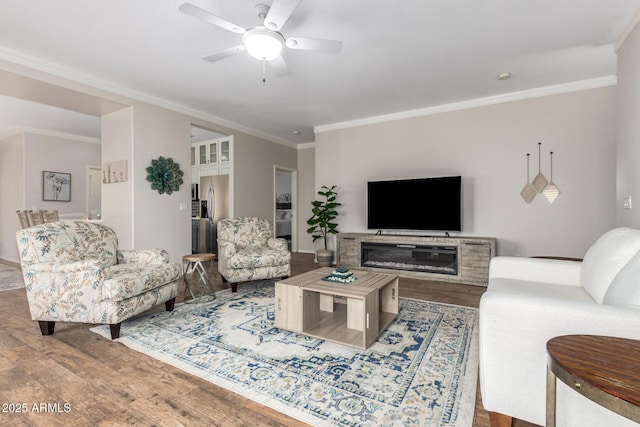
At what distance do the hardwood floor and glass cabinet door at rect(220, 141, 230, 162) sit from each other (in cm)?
391

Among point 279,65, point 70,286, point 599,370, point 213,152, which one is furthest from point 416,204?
point 70,286

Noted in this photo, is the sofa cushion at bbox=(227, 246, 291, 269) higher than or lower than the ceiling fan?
lower

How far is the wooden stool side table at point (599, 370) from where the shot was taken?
0.75 m

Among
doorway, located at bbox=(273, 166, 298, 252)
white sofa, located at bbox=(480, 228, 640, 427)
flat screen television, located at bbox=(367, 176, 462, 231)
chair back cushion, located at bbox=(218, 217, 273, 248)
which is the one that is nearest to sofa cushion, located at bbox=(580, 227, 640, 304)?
white sofa, located at bbox=(480, 228, 640, 427)

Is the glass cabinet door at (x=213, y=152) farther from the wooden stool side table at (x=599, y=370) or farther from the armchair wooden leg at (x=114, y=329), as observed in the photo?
the wooden stool side table at (x=599, y=370)

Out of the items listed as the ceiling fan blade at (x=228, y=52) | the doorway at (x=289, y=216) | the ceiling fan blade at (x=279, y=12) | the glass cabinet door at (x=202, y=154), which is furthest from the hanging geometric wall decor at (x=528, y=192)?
the glass cabinet door at (x=202, y=154)

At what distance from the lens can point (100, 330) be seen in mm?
2574

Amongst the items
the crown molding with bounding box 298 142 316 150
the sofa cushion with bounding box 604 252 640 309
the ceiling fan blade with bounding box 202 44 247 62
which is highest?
the crown molding with bounding box 298 142 316 150

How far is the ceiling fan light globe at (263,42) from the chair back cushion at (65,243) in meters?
2.09

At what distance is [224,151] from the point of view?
5.87 m

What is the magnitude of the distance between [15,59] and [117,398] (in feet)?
11.4

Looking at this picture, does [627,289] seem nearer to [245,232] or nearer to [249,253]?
[249,253]

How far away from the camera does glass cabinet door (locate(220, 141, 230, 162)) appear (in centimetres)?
579

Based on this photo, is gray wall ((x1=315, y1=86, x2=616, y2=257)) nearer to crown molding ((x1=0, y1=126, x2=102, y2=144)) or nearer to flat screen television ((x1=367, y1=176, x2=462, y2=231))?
flat screen television ((x1=367, y1=176, x2=462, y2=231))
